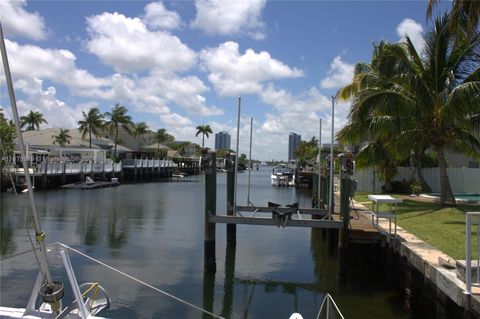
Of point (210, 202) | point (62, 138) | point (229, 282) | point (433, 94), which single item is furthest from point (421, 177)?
point (62, 138)

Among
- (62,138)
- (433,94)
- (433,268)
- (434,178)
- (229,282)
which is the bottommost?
(229,282)

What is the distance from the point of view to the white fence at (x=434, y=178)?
31.8m

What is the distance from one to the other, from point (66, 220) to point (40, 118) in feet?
275

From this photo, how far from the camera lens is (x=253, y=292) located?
42.8 ft

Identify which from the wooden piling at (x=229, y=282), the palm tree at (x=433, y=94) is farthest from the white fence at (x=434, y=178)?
the wooden piling at (x=229, y=282)

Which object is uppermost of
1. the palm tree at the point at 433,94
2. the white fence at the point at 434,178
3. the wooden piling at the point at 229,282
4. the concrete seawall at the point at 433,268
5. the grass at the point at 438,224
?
the palm tree at the point at 433,94

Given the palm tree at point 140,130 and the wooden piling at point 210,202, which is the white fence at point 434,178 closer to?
the wooden piling at point 210,202

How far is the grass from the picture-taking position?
40.2 feet

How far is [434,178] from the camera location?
1316 inches

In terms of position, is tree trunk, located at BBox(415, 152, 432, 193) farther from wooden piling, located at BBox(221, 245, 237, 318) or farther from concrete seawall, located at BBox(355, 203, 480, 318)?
wooden piling, located at BBox(221, 245, 237, 318)

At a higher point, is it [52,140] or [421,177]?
[52,140]

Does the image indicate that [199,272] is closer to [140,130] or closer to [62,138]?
[62,138]

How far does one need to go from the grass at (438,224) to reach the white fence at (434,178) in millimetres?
9421

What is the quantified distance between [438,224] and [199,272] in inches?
321
